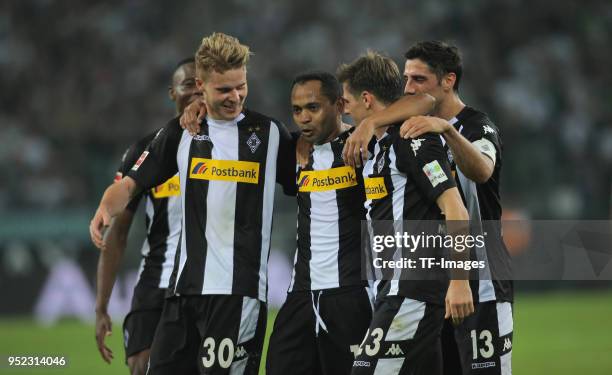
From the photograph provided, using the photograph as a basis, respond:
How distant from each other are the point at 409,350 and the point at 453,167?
1093mm

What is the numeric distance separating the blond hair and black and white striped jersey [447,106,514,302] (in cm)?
122

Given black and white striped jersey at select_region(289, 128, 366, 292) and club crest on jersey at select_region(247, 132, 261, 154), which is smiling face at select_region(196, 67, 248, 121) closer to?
club crest on jersey at select_region(247, 132, 261, 154)

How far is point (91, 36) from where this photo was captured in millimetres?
17594

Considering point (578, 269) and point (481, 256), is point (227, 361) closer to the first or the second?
point (481, 256)

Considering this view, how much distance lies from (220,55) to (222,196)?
737 mm

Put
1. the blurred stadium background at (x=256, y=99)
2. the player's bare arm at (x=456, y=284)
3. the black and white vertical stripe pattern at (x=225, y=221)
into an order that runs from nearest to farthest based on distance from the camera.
Answer: the player's bare arm at (x=456, y=284)
the black and white vertical stripe pattern at (x=225, y=221)
the blurred stadium background at (x=256, y=99)

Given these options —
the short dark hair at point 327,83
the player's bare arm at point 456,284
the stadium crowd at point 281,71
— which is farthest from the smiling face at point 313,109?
the stadium crowd at point 281,71

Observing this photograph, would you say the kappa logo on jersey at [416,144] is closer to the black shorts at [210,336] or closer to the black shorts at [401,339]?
the black shorts at [401,339]

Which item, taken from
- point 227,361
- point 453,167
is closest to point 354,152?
point 453,167

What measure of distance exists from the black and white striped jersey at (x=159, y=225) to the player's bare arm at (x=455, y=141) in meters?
2.01

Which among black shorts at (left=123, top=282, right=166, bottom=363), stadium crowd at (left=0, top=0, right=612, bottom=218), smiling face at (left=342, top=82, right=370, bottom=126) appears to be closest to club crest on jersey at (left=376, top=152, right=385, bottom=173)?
smiling face at (left=342, top=82, right=370, bottom=126)

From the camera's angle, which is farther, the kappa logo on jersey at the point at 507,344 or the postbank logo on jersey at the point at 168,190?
the postbank logo on jersey at the point at 168,190

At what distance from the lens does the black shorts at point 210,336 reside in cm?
499

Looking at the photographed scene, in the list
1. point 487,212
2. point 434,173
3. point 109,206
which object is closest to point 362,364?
point 434,173
